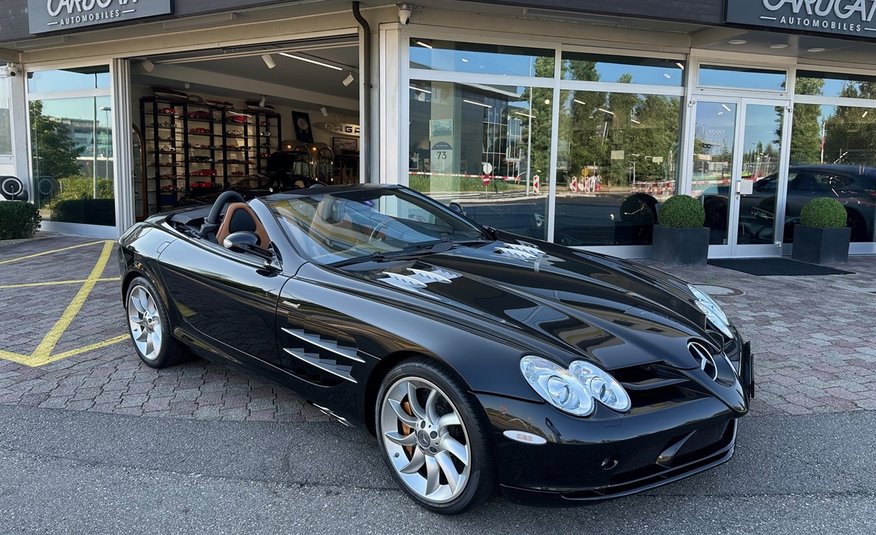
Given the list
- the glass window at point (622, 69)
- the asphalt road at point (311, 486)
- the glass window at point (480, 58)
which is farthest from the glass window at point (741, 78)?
the asphalt road at point (311, 486)

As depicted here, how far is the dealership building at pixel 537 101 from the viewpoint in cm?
798

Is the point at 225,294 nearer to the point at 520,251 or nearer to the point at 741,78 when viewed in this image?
the point at 520,251

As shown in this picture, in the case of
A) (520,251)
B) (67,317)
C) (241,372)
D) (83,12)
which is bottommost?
(67,317)

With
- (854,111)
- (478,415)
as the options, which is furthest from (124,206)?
(854,111)

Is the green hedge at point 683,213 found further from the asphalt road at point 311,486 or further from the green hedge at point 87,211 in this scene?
the green hedge at point 87,211

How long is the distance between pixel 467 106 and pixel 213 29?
13.5ft

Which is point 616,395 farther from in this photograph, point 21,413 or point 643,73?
point 643,73

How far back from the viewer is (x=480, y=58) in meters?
8.41

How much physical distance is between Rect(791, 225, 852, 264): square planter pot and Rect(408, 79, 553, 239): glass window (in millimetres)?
4058

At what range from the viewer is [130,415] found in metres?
3.76

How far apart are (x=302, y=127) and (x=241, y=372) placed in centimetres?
1690

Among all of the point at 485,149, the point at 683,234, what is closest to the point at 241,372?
the point at 485,149

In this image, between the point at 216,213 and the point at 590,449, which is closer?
the point at 590,449

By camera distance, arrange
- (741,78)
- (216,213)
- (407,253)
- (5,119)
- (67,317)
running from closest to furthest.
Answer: (407,253) < (216,213) < (67,317) < (741,78) < (5,119)
